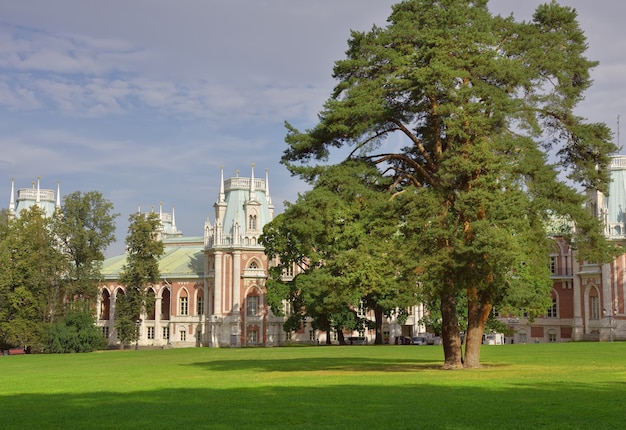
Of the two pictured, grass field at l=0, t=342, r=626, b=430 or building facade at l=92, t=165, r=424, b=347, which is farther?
building facade at l=92, t=165, r=424, b=347

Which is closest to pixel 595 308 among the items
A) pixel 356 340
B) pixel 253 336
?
pixel 356 340

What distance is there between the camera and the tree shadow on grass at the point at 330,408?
1616 cm

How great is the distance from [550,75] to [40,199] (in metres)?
77.0

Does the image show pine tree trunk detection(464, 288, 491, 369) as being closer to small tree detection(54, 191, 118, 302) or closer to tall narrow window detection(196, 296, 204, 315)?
small tree detection(54, 191, 118, 302)

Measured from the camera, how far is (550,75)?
31203 millimetres

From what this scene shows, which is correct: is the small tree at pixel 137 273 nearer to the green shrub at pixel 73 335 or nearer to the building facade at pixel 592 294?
the green shrub at pixel 73 335

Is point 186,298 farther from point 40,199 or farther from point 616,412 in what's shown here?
point 616,412

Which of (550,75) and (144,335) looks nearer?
(550,75)

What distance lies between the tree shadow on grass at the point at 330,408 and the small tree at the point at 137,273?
54.9 m

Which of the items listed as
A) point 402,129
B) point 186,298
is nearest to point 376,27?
point 402,129

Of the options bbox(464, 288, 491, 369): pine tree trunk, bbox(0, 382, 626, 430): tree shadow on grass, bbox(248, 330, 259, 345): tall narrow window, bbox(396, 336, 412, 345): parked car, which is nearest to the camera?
bbox(0, 382, 626, 430): tree shadow on grass

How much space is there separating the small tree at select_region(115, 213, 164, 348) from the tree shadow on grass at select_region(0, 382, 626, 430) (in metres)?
54.9

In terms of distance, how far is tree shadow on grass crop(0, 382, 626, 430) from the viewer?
1616cm

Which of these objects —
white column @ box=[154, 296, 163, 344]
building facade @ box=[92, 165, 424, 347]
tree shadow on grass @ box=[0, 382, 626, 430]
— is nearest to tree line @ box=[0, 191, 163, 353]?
building facade @ box=[92, 165, 424, 347]
